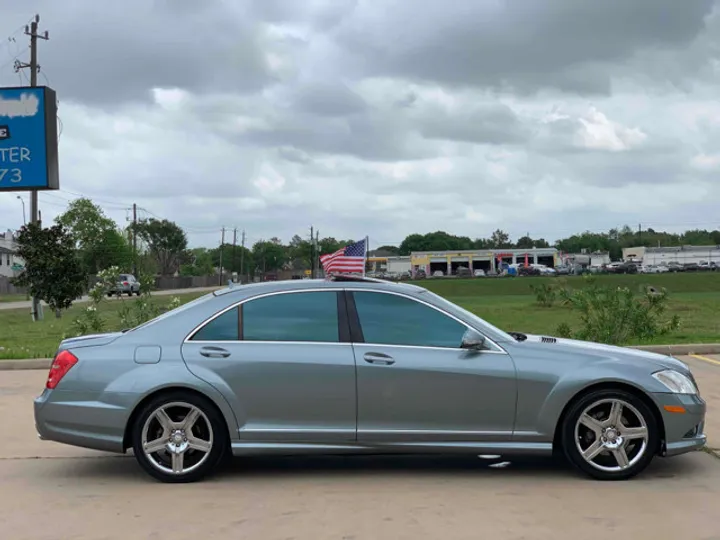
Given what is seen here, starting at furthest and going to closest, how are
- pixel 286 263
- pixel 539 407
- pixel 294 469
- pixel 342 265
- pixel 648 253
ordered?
pixel 286 263, pixel 648 253, pixel 342 265, pixel 294 469, pixel 539 407

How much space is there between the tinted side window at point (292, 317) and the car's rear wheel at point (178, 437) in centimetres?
65

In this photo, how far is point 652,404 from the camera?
577cm

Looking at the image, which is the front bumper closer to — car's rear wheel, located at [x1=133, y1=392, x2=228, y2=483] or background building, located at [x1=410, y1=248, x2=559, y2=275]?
car's rear wheel, located at [x1=133, y1=392, x2=228, y2=483]

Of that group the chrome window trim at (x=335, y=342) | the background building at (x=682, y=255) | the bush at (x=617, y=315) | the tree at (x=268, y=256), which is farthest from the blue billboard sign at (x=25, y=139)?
the tree at (x=268, y=256)

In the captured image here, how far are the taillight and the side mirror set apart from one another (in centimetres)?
298

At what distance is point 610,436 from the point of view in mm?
5730

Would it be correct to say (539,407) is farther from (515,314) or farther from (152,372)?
(515,314)

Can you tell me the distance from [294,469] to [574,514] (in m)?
2.31

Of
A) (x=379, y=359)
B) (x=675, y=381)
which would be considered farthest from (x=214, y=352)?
(x=675, y=381)

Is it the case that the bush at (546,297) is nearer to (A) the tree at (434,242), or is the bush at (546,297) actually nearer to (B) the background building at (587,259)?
(B) the background building at (587,259)

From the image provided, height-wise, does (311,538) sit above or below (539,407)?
below

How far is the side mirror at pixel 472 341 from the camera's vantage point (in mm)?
5738

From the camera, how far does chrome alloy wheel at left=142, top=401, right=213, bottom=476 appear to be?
5.75 meters

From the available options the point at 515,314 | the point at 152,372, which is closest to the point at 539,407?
the point at 152,372
